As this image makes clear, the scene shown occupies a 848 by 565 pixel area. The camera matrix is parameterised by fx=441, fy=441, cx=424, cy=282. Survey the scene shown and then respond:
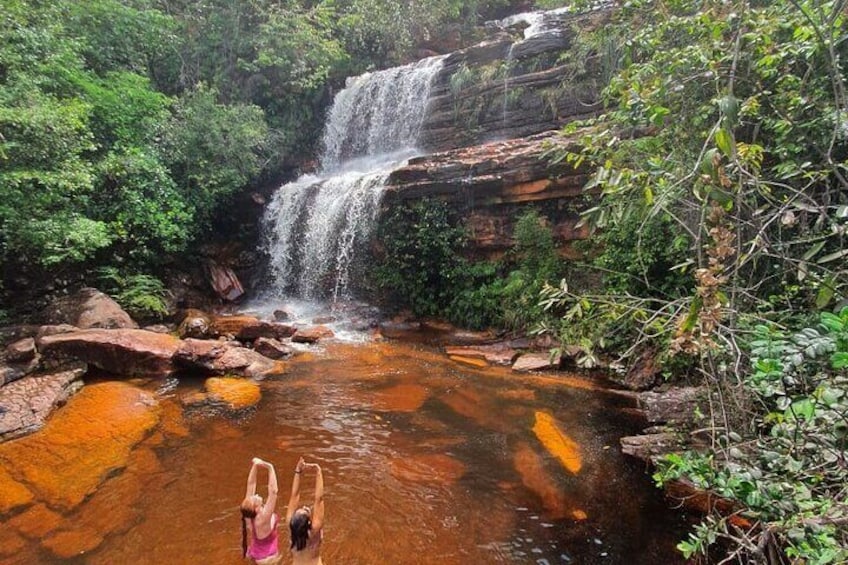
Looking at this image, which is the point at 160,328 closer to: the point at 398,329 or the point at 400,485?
the point at 398,329

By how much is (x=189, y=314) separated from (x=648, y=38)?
1056 centimetres

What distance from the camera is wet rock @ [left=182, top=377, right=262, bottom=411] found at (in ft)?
20.9

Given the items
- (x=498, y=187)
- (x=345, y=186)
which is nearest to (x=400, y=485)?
(x=498, y=187)

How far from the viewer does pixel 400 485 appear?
4.55 metres

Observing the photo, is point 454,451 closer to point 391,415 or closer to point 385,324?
point 391,415

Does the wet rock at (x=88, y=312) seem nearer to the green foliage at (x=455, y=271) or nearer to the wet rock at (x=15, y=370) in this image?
the wet rock at (x=15, y=370)

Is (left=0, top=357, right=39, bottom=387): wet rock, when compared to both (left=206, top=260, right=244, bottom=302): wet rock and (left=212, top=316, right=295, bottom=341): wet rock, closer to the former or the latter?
(left=212, top=316, right=295, bottom=341): wet rock

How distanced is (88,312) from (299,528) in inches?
328

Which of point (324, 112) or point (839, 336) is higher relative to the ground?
point (324, 112)

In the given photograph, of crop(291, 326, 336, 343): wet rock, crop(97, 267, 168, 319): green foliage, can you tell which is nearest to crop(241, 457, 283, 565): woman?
crop(291, 326, 336, 343): wet rock

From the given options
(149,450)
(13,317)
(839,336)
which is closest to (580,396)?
(839,336)

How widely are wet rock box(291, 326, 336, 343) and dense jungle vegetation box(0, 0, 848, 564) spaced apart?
2275 mm

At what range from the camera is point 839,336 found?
5.27 ft

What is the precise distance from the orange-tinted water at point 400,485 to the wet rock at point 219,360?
1.53 ft
